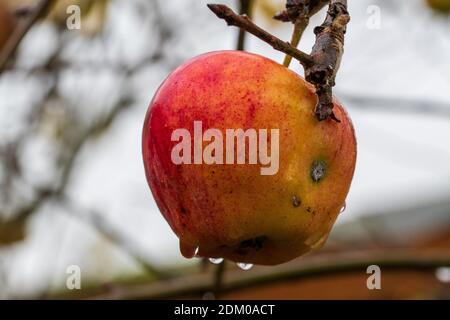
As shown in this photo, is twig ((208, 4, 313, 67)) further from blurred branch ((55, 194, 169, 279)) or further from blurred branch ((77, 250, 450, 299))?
blurred branch ((55, 194, 169, 279))

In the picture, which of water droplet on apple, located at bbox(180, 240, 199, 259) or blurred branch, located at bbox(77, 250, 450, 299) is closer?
water droplet on apple, located at bbox(180, 240, 199, 259)

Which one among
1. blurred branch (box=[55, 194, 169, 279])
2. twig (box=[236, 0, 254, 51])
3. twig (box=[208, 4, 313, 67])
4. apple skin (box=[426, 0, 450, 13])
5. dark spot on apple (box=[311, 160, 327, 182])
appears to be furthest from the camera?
apple skin (box=[426, 0, 450, 13])

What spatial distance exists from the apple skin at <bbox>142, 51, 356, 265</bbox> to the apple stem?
0.12 ft

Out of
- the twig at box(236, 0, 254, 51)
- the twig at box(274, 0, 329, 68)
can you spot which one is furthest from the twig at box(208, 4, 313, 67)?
the twig at box(236, 0, 254, 51)

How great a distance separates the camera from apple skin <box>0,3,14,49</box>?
2.51 meters

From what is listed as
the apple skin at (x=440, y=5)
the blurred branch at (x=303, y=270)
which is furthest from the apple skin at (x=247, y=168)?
the apple skin at (x=440, y=5)

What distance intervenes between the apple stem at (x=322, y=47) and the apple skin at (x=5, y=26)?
174cm

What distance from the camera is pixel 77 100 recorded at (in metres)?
2.38

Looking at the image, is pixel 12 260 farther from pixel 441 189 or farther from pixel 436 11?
pixel 441 189

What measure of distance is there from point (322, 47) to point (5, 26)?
5.92 feet

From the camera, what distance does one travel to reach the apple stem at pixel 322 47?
2.78 feet

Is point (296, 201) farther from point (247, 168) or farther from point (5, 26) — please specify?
point (5, 26)

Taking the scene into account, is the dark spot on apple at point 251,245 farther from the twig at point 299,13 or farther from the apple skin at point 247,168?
the twig at point 299,13
